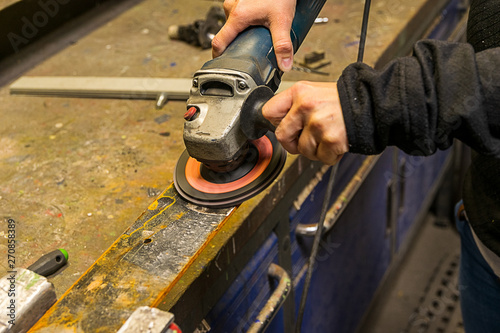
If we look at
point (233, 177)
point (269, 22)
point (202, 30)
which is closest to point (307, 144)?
point (233, 177)

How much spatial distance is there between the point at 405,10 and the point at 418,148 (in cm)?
91

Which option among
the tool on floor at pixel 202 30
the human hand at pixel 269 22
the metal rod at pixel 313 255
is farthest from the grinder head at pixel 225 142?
the tool on floor at pixel 202 30

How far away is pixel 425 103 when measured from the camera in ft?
1.93

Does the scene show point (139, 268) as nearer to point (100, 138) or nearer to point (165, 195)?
point (165, 195)

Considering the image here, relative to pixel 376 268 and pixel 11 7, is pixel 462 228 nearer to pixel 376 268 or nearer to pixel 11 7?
pixel 376 268

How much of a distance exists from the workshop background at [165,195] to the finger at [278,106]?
0.16 m

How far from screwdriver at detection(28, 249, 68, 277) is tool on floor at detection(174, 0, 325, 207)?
0.65 ft

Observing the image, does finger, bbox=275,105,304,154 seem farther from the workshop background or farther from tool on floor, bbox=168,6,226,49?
tool on floor, bbox=168,6,226,49

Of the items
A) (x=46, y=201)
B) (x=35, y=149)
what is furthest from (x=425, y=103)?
(x=35, y=149)

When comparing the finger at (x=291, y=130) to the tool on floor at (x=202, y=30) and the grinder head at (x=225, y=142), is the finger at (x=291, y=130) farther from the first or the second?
the tool on floor at (x=202, y=30)

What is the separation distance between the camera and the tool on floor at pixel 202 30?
1.29 m

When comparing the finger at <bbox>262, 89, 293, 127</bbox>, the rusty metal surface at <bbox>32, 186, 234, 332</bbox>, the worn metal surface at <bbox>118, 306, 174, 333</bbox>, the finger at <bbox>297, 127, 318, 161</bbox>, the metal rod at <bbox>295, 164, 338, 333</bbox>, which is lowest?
the metal rod at <bbox>295, 164, 338, 333</bbox>

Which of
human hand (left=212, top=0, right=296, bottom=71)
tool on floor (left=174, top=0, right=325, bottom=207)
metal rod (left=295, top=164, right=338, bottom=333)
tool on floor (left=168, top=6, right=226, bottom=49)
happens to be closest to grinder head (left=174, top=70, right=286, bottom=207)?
tool on floor (left=174, top=0, right=325, bottom=207)

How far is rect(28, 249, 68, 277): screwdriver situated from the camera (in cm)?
70
